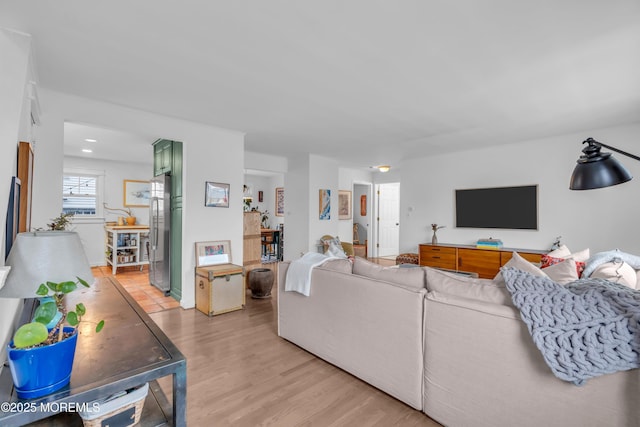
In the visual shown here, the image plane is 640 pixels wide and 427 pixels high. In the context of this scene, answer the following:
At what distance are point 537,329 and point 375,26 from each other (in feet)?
6.22

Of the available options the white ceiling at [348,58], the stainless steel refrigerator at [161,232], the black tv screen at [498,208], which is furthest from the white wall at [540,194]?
the stainless steel refrigerator at [161,232]

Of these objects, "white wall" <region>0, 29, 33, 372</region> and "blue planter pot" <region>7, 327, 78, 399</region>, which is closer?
"blue planter pot" <region>7, 327, 78, 399</region>

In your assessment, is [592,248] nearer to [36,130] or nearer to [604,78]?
[604,78]

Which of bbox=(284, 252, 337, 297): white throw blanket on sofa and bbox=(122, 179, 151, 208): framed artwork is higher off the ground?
bbox=(122, 179, 151, 208): framed artwork

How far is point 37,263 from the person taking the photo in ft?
3.28

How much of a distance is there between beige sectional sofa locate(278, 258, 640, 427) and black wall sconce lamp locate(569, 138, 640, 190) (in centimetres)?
98

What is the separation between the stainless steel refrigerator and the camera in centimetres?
421

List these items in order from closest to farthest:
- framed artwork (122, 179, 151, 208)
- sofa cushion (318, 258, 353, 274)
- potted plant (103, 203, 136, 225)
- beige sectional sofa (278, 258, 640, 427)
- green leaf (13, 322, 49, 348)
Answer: green leaf (13, 322, 49, 348) → beige sectional sofa (278, 258, 640, 427) → sofa cushion (318, 258, 353, 274) → potted plant (103, 203, 136, 225) → framed artwork (122, 179, 151, 208)

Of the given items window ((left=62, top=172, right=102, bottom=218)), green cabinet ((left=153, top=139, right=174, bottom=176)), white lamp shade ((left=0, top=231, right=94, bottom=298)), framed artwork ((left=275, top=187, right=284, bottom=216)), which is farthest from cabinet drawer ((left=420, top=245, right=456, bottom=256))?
window ((left=62, top=172, right=102, bottom=218))

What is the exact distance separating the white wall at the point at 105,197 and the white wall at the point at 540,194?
219 inches

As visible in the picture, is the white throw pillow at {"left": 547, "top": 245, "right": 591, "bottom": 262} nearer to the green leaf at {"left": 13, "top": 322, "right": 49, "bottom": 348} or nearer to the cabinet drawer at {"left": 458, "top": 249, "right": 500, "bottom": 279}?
the cabinet drawer at {"left": 458, "top": 249, "right": 500, "bottom": 279}

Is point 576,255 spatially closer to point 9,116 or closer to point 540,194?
point 540,194

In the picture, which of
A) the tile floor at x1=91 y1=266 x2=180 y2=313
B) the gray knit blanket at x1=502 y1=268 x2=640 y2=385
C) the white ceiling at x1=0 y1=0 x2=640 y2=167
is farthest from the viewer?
the tile floor at x1=91 y1=266 x2=180 y2=313

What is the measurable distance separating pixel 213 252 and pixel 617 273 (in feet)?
13.0
